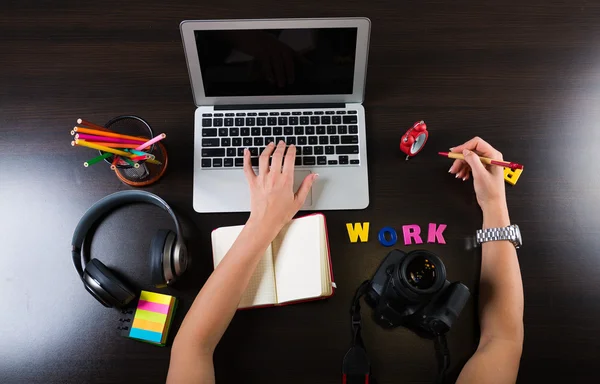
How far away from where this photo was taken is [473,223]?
3.05 feet

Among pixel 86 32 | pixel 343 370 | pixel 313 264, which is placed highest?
pixel 86 32

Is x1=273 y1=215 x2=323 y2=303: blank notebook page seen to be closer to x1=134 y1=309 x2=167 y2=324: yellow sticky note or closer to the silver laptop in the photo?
the silver laptop

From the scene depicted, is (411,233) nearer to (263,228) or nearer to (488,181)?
(488,181)

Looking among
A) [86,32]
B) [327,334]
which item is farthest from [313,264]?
Answer: [86,32]

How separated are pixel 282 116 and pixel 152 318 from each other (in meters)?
0.51

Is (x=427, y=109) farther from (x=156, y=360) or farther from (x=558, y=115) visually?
(x=156, y=360)

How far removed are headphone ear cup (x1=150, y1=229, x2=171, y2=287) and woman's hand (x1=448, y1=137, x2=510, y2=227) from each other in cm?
64

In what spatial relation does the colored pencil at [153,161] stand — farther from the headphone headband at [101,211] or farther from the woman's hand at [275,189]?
the woman's hand at [275,189]

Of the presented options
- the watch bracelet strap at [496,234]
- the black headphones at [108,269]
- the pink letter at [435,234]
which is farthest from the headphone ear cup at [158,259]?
the watch bracelet strap at [496,234]

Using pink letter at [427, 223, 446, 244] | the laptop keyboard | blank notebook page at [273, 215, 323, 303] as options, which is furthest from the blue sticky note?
pink letter at [427, 223, 446, 244]

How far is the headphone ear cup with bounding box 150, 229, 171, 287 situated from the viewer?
81 cm

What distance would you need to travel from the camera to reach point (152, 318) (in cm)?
86

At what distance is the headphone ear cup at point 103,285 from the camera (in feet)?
2.64

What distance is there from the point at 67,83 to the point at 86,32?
14cm
